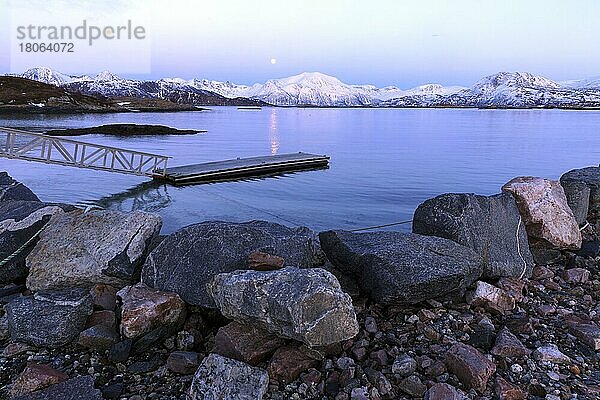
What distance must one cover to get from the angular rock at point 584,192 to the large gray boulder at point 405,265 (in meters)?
4.47

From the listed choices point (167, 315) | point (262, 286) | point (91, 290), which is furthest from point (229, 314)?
point (91, 290)

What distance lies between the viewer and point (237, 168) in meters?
23.6

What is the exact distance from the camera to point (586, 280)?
24.7 ft

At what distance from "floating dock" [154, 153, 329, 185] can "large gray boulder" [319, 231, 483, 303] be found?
15.7 metres

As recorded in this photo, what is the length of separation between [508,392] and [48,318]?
519 cm

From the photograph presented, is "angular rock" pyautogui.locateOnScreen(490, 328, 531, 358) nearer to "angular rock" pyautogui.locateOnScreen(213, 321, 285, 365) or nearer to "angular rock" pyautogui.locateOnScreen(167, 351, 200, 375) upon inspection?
"angular rock" pyautogui.locateOnScreen(213, 321, 285, 365)

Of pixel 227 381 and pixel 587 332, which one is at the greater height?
pixel 587 332

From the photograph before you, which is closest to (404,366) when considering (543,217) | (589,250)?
(543,217)

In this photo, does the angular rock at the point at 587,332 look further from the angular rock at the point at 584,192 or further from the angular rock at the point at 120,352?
the angular rock at the point at 120,352

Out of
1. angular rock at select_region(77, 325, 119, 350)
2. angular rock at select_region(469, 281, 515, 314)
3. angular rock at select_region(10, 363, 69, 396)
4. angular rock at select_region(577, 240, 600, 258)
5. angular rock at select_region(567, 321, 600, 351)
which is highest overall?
angular rock at select_region(577, 240, 600, 258)

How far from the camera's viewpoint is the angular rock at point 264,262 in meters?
5.75

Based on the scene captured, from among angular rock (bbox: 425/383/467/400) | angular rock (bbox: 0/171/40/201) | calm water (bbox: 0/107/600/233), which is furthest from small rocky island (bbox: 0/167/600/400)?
calm water (bbox: 0/107/600/233)

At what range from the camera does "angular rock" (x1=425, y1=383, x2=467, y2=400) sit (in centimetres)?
441

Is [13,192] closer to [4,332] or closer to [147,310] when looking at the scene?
[4,332]
